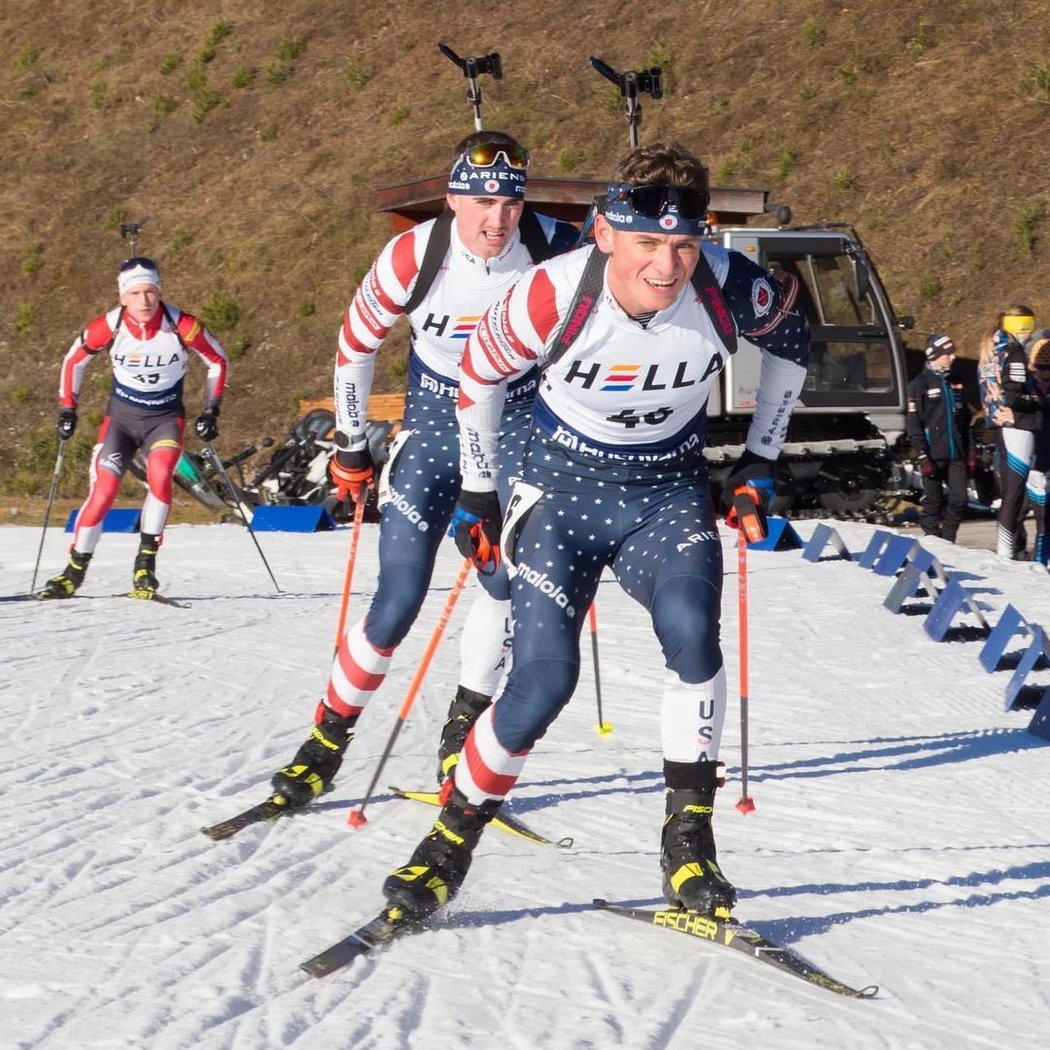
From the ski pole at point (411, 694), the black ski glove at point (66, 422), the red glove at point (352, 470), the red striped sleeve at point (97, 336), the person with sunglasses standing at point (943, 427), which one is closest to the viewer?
the ski pole at point (411, 694)

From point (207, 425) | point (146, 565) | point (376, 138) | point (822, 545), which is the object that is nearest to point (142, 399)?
point (207, 425)

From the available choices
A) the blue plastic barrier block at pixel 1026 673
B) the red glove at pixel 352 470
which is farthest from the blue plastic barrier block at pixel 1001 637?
the red glove at pixel 352 470

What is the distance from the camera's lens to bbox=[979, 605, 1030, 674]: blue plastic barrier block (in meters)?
9.05

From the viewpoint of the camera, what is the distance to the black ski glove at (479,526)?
492cm

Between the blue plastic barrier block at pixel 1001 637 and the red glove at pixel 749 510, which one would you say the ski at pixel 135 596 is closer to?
the blue plastic barrier block at pixel 1001 637

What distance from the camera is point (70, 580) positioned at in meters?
11.6

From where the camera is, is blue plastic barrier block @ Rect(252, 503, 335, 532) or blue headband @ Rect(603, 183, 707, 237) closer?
blue headband @ Rect(603, 183, 707, 237)

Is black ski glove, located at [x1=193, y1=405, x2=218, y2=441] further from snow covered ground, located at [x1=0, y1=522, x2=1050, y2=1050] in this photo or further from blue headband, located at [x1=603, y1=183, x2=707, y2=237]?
blue headband, located at [x1=603, y1=183, x2=707, y2=237]

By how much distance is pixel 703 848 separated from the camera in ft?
14.5

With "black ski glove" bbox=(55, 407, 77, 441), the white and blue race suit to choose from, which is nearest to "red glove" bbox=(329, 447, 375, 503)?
the white and blue race suit

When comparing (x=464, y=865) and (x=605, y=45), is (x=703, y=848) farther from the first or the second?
(x=605, y=45)

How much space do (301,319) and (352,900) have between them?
92.4 feet

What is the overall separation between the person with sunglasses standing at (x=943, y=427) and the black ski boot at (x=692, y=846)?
10.5m

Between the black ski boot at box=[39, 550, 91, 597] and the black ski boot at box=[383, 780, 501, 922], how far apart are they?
25.1 ft
